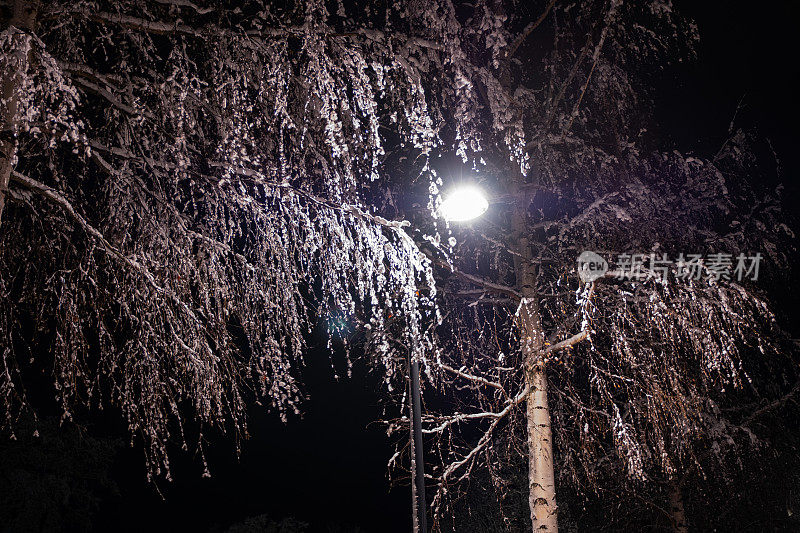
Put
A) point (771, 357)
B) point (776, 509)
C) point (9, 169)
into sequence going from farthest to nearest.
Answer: point (776, 509)
point (771, 357)
point (9, 169)

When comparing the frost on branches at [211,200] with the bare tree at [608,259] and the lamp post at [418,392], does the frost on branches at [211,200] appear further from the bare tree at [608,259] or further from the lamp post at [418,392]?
the bare tree at [608,259]

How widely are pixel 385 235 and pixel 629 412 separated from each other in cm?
412

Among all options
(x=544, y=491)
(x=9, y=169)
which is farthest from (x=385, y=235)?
(x=544, y=491)

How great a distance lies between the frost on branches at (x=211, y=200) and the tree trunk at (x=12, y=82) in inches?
0.7

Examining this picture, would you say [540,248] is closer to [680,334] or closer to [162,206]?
[680,334]

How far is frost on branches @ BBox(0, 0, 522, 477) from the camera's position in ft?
9.31

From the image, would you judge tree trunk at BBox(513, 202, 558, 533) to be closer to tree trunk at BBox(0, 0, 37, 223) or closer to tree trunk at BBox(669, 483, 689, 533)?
tree trunk at BBox(0, 0, 37, 223)

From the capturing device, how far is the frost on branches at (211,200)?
9.31ft

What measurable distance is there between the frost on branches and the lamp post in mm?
1263

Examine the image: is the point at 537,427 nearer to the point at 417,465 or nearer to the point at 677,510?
the point at 417,465

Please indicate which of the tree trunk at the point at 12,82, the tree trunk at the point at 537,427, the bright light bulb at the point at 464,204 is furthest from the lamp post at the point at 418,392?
the tree trunk at the point at 12,82

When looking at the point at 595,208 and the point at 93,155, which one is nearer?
the point at 93,155

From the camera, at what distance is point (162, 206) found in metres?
3.31

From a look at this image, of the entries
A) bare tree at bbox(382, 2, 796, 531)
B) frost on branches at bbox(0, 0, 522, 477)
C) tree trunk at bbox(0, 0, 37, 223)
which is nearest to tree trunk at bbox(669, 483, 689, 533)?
bare tree at bbox(382, 2, 796, 531)
